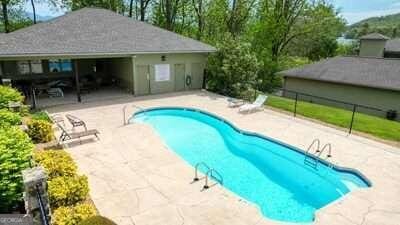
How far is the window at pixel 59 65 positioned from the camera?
19.4 m

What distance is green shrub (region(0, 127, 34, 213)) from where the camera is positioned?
530 cm

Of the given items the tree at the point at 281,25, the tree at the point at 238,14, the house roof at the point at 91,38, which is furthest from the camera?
the tree at the point at 238,14

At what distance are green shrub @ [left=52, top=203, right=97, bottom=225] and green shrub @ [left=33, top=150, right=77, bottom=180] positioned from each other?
1.21 m

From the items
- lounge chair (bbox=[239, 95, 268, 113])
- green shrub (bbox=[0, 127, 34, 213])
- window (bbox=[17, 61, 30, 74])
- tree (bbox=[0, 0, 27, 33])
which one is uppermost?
tree (bbox=[0, 0, 27, 33])

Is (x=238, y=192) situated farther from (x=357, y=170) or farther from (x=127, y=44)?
(x=127, y=44)

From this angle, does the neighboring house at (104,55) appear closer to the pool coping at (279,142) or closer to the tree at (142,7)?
the pool coping at (279,142)

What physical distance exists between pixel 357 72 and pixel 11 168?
21115 mm

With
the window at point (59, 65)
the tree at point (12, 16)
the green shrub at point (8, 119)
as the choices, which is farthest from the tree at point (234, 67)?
the tree at point (12, 16)

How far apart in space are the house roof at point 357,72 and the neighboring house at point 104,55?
324 inches

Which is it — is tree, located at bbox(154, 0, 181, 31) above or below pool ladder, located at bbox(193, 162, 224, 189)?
above

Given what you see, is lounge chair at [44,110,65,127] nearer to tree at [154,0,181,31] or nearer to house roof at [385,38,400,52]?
tree at [154,0,181,31]

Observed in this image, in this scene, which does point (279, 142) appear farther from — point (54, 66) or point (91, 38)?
point (54, 66)

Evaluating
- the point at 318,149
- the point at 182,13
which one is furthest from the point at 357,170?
the point at 182,13

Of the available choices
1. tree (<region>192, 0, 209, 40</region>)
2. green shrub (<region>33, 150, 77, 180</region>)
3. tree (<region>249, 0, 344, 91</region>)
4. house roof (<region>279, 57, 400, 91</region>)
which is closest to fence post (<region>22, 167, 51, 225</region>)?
green shrub (<region>33, 150, 77, 180</region>)
